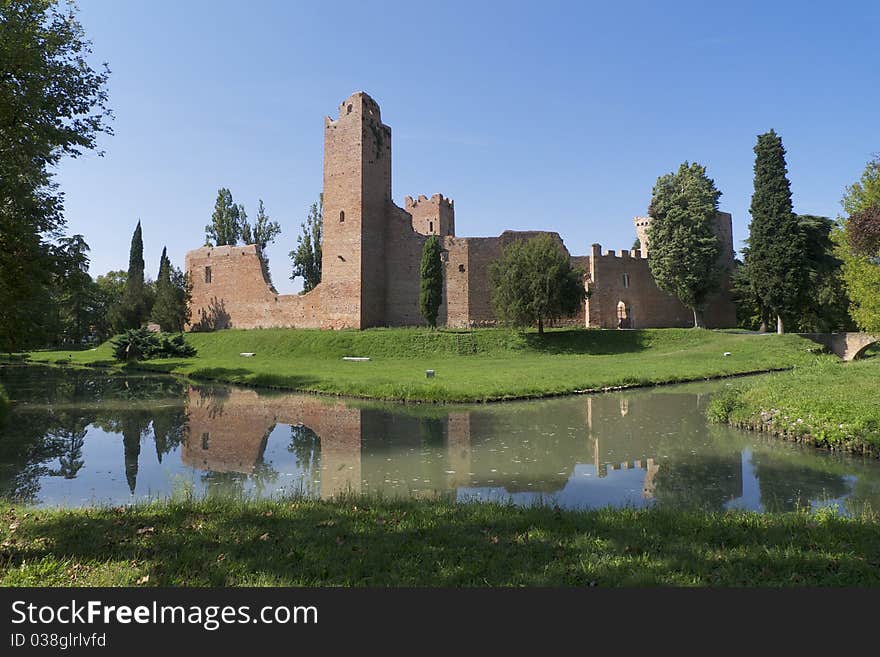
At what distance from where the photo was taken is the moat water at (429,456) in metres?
6.86

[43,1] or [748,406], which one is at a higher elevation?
[43,1]

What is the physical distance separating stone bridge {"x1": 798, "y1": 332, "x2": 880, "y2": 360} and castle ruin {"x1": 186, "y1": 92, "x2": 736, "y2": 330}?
10.3 metres

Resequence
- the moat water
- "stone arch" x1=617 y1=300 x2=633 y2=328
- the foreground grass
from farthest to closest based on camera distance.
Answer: "stone arch" x1=617 y1=300 x2=633 y2=328 < the moat water < the foreground grass

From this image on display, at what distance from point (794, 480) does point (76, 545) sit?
7.97 meters

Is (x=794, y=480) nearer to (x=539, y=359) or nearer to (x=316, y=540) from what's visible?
(x=316, y=540)

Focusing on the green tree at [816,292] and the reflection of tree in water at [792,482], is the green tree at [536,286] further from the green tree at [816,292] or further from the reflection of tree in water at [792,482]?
the reflection of tree in water at [792,482]

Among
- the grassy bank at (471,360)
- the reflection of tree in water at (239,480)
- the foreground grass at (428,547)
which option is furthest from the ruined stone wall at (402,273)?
the foreground grass at (428,547)

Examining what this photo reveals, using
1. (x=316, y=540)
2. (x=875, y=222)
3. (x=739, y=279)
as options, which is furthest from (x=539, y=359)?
(x=316, y=540)

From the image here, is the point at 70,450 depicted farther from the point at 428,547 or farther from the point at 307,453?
the point at 428,547

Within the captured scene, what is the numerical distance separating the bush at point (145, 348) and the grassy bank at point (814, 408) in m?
28.6

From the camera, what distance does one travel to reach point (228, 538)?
4363 millimetres

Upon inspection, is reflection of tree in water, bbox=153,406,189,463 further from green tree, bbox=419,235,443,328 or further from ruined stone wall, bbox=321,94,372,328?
ruined stone wall, bbox=321,94,372,328

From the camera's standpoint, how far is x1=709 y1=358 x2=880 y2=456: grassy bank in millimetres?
8664

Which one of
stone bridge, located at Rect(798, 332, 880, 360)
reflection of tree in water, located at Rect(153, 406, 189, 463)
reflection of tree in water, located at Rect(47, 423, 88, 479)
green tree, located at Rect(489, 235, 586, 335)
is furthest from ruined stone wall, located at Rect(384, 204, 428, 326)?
reflection of tree in water, located at Rect(47, 423, 88, 479)
